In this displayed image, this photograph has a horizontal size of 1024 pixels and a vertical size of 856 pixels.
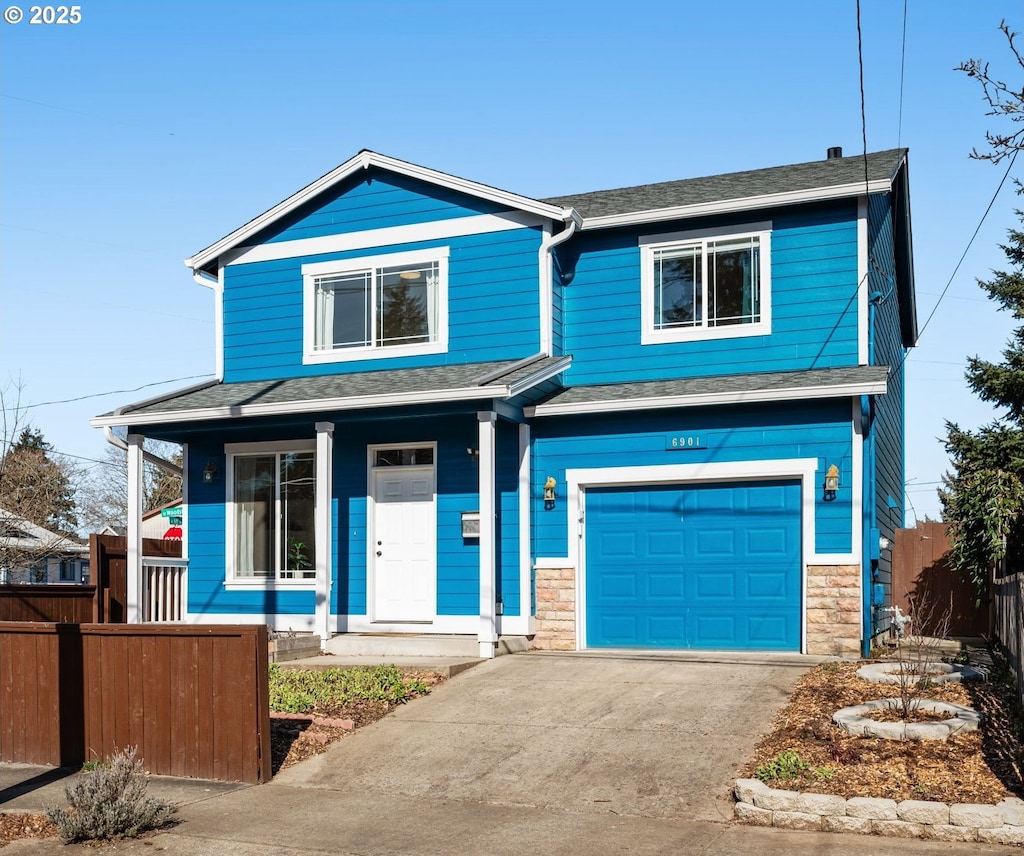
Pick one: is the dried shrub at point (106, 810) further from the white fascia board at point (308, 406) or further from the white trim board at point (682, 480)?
the white trim board at point (682, 480)

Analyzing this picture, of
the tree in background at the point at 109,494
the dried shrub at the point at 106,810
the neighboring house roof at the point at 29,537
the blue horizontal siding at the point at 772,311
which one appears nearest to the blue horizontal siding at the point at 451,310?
the blue horizontal siding at the point at 772,311

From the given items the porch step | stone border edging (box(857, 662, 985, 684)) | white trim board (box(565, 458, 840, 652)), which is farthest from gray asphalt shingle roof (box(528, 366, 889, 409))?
stone border edging (box(857, 662, 985, 684))

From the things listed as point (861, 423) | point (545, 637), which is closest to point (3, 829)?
point (545, 637)

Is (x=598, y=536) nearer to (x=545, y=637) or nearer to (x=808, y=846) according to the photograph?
(x=545, y=637)

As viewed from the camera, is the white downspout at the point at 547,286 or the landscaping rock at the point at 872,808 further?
the white downspout at the point at 547,286

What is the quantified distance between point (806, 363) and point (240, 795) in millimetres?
8708

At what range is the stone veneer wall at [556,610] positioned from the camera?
14.6m

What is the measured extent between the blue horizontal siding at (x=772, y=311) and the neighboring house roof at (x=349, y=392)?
2.03ft

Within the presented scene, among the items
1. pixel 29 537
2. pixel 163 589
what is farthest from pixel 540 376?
pixel 29 537

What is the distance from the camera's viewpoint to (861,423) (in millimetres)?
13484

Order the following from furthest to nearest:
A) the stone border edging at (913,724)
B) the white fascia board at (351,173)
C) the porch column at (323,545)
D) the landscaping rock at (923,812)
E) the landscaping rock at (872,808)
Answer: the white fascia board at (351,173) → the porch column at (323,545) → the stone border edging at (913,724) → the landscaping rock at (872,808) → the landscaping rock at (923,812)

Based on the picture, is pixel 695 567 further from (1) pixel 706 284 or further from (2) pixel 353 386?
(2) pixel 353 386

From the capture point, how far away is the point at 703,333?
15.0m

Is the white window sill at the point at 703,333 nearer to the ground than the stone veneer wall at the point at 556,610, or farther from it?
farther from it
